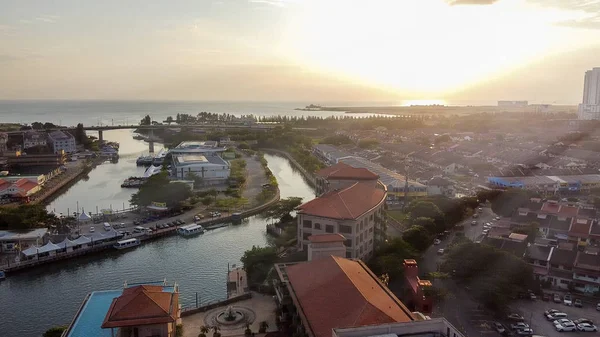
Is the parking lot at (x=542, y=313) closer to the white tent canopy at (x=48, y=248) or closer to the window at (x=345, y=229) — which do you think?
the window at (x=345, y=229)

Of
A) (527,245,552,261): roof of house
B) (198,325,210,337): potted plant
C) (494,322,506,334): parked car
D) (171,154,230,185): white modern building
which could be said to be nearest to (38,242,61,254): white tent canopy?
(198,325,210,337): potted plant

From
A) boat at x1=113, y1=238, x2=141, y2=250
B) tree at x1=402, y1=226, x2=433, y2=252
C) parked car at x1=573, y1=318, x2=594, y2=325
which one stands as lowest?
parked car at x1=573, y1=318, x2=594, y2=325

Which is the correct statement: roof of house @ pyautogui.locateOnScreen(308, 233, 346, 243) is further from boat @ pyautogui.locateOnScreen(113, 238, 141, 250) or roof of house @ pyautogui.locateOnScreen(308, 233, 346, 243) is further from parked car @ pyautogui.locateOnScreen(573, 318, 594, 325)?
boat @ pyautogui.locateOnScreen(113, 238, 141, 250)

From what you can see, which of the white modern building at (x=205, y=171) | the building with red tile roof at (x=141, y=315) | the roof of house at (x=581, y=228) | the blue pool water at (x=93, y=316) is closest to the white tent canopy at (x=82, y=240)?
the blue pool water at (x=93, y=316)

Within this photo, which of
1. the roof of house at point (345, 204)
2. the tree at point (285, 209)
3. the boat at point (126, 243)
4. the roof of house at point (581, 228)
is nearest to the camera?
the roof of house at point (345, 204)

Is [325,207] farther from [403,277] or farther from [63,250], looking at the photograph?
[63,250]

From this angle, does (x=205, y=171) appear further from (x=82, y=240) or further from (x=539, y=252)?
(x=539, y=252)
